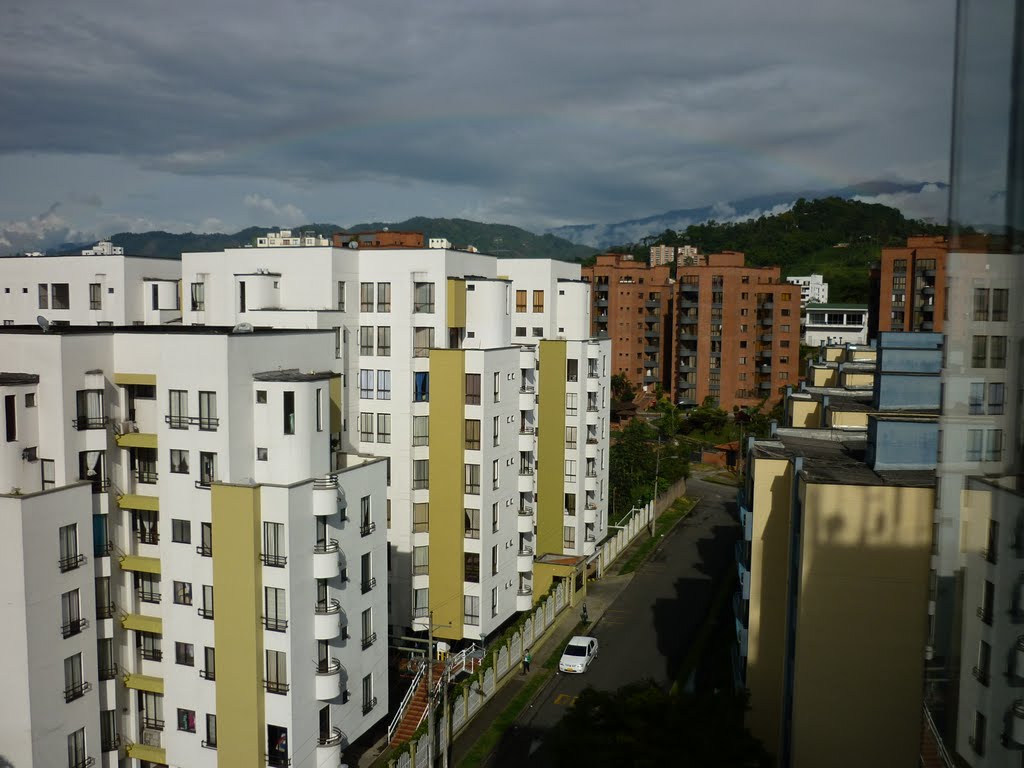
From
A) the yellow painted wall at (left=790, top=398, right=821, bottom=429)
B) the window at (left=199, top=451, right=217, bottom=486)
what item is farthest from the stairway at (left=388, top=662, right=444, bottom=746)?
the yellow painted wall at (left=790, top=398, right=821, bottom=429)

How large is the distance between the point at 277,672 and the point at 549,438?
18.4m

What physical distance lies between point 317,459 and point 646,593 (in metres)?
20.8

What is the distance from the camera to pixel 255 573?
59.2 ft

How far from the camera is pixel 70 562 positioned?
17828 mm

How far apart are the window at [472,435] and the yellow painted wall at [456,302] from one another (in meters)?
3.22

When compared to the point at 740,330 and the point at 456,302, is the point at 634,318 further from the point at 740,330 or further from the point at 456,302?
the point at 456,302

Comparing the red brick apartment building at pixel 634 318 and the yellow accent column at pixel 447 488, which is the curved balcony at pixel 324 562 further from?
the red brick apartment building at pixel 634 318

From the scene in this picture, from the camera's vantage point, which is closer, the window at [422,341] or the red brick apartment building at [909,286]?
the window at [422,341]

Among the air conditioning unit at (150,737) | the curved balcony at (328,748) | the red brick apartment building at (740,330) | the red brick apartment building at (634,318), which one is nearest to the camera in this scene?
the curved balcony at (328,748)

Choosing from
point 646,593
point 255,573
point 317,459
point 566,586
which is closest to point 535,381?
point 566,586

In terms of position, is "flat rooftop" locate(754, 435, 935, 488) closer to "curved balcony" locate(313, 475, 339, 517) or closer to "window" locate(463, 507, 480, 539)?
"curved balcony" locate(313, 475, 339, 517)

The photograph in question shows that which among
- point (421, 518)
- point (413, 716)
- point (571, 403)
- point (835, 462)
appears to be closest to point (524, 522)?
point (421, 518)

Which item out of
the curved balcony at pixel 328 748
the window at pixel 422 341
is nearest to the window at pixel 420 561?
the window at pixel 422 341

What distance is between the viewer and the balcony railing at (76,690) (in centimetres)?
1766
